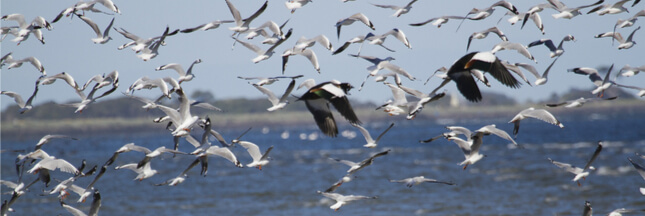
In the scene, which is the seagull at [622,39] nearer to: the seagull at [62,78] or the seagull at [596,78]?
the seagull at [596,78]

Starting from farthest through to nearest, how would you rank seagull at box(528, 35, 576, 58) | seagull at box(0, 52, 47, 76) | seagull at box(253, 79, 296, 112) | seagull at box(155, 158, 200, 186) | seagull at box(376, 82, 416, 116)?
seagull at box(0, 52, 47, 76)
seagull at box(528, 35, 576, 58)
seagull at box(155, 158, 200, 186)
seagull at box(376, 82, 416, 116)
seagull at box(253, 79, 296, 112)

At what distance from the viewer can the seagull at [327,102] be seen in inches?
473

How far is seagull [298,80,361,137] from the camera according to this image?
1201 cm

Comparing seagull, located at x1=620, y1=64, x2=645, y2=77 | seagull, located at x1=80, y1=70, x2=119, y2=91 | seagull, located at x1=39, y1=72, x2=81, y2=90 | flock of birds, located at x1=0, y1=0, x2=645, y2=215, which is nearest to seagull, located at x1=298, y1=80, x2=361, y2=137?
flock of birds, located at x1=0, y1=0, x2=645, y2=215

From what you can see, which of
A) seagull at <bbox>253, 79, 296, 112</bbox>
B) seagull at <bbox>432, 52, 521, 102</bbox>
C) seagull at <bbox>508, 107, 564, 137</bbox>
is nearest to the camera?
seagull at <bbox>432, 52, 521, 102</bbox>

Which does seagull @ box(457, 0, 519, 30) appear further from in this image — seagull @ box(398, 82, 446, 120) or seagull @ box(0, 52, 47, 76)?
seagull @ box(0, 52, 47, 76)

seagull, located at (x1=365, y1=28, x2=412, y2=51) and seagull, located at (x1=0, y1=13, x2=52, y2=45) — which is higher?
seagull, located at (x1=0, y1=13, x2=52, y2=45)

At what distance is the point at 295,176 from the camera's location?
48000 millimetres

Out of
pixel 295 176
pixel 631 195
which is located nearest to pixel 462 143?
pixel 631 195

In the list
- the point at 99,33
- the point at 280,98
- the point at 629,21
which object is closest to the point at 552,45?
the point at 629,21

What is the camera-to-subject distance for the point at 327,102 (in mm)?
12758

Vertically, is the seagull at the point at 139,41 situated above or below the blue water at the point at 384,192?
above

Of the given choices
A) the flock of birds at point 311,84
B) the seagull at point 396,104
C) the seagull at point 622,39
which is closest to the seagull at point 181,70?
the flock of birds at point 311,84

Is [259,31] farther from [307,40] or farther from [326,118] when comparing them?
[326,118]
